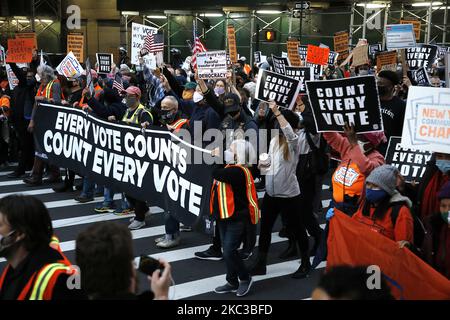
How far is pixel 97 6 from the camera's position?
32281 mm

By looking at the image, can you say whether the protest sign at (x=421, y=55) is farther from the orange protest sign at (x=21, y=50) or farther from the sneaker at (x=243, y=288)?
the orange protest sign at (x=21, y=50)

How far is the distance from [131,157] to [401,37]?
18.7 ft

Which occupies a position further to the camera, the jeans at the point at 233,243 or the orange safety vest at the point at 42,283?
the jeans at the point at 233,243

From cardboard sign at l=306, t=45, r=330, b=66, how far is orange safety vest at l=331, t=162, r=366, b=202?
26.2 feet

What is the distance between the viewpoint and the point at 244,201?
19.8 feet

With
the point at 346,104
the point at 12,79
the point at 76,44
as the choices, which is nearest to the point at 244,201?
the point at 346,104

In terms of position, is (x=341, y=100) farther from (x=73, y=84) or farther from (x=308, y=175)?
(x=73, y=84)

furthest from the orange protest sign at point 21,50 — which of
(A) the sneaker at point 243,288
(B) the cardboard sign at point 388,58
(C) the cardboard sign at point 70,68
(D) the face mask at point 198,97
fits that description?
(A) the sneaker at point 243,288

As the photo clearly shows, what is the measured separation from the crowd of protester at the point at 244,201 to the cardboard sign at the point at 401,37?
2.94 ft

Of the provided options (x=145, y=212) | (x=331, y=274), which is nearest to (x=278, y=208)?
(x=145, y=212)

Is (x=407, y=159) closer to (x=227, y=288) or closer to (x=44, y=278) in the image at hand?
(x=227, y=288)

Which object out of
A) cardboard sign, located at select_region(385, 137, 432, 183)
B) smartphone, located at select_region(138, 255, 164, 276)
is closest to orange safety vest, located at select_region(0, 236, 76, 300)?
smartphone, located at select_region(138, 255, 164, 276)

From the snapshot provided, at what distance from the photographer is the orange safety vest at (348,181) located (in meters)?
5.48

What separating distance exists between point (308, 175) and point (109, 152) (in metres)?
3.13
